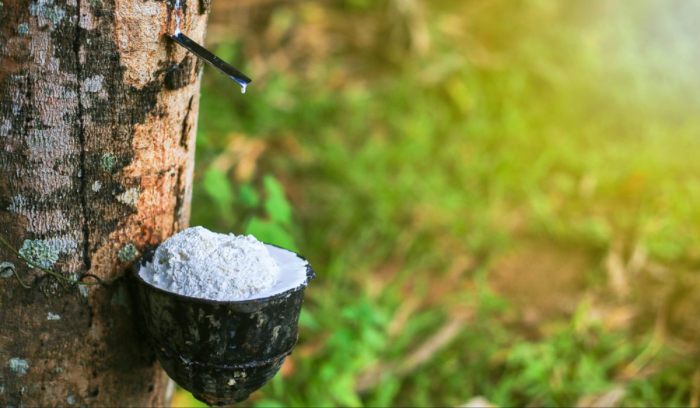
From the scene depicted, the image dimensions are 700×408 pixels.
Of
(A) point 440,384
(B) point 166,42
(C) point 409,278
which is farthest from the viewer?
(C) point 409,278

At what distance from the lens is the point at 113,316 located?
175cm

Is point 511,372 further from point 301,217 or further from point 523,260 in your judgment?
point 301,217

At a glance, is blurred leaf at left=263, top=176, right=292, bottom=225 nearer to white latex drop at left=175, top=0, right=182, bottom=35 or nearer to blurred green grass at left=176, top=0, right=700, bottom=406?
blurred green grass at left=176, top=0, right=700, bottom=406

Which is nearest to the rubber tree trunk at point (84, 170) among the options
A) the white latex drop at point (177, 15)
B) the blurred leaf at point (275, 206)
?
the white latex drop at point (177, 15)

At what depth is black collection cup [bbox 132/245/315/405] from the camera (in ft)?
5.01

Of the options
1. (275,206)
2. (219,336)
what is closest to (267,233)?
(275,206)

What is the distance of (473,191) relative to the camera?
168 inches

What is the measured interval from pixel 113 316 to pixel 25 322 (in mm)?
195

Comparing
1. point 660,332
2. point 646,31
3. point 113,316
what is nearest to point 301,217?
point 660,332

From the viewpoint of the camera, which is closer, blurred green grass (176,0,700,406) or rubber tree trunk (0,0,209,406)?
rubber tree trunk (0,0,209,406)

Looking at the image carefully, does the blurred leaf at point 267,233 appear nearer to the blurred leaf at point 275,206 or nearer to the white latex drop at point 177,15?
the blurred leaf at point 275,206

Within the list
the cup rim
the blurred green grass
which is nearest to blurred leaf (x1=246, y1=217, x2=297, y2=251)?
the blurred green grass

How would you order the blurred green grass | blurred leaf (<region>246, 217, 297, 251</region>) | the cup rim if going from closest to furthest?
1. the cup rim
2. blurred leaf (<region>246, 217, 297, 251</region>)
3. the blurred green grass

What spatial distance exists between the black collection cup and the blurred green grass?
27.1 inches
